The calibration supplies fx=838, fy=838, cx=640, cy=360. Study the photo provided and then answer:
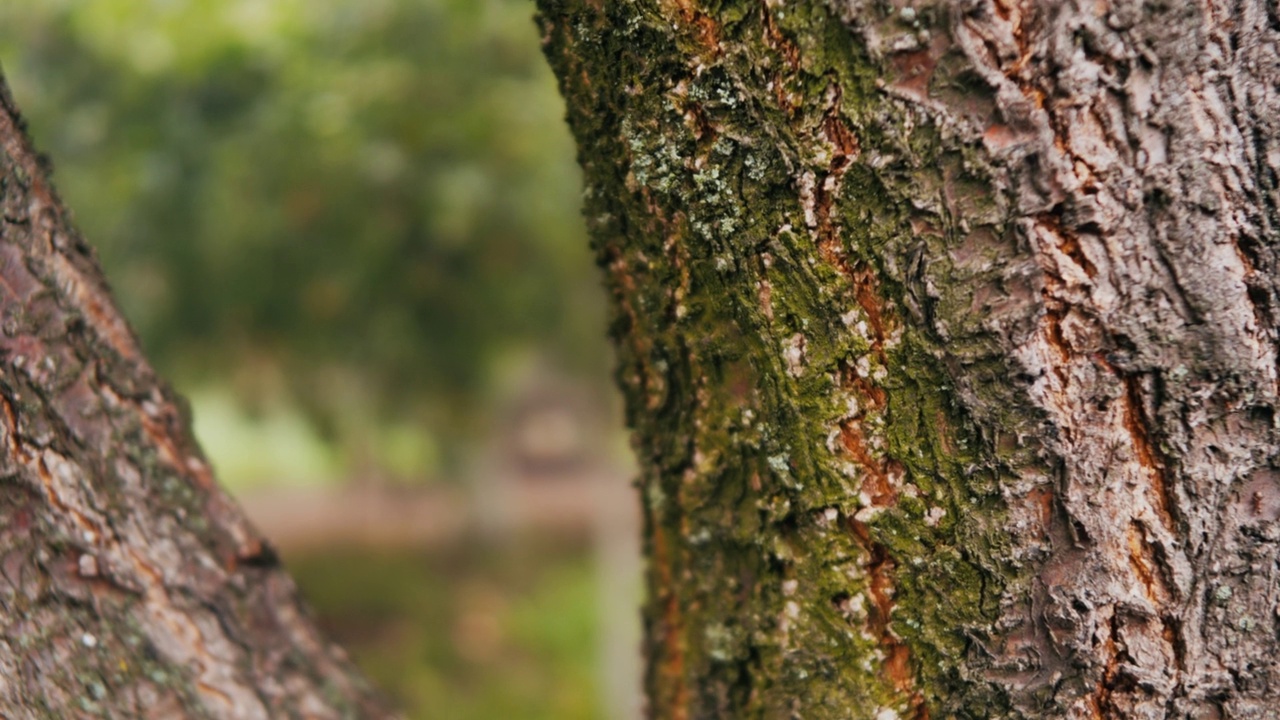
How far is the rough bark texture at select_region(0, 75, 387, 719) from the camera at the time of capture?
2.91 feet

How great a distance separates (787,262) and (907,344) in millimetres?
135

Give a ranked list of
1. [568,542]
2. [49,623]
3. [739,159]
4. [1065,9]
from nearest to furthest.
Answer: [1065,9] → [739,159] → [49,623] → [568,542]

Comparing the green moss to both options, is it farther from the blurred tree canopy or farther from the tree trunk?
the blurred tree canopy

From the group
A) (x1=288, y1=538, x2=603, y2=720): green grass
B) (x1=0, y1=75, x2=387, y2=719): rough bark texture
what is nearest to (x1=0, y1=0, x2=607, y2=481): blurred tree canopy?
(x1=0, y1=75, x2=387, y2=719): rough bark texture

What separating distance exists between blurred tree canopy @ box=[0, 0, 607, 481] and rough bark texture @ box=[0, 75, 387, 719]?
5.67 ft

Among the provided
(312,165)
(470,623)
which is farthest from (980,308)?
(470,623)

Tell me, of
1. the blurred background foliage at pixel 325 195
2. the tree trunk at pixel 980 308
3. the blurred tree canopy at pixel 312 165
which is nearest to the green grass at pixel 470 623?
the blurred background foliage at pixel 325 195

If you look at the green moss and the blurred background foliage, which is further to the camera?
the blurred background foliage

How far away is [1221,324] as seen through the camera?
28.6 inches

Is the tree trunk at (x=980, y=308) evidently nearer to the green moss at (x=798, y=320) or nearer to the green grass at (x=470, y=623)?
the green moss at (x=798, y=320)

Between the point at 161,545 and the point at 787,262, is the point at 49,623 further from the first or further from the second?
the point at 787,262

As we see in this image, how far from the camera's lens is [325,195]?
3.13m

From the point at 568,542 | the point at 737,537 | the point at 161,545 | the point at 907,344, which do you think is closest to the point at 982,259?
the point at 907,344

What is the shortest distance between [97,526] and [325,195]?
2.42 metres
